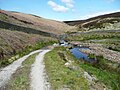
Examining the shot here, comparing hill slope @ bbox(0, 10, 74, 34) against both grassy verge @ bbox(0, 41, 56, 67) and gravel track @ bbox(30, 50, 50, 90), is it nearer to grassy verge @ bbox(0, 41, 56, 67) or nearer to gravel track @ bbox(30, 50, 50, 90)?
grassy verge @ bbox(0, 41, 56, 67)

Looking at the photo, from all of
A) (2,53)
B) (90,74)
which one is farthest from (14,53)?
(90,74)

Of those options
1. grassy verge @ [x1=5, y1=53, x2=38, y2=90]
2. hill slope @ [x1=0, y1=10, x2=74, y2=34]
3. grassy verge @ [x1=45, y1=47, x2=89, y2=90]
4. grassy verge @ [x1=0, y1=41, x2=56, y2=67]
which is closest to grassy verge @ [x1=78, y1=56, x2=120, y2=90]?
grassy verge @ [x1=45, y1=47, x2=89, y2=90]

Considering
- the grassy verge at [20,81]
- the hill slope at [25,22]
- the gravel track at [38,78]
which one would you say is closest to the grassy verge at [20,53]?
the gravel track at [38,78]

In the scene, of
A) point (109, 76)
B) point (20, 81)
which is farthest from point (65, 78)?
point (109, 76)

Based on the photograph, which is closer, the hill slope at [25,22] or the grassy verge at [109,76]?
the grassy verge at [109,76]

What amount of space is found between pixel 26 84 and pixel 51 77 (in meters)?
3.50

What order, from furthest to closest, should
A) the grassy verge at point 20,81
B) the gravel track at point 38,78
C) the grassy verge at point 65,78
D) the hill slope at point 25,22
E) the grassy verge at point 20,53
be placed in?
1. the hill slope at point 25,22
2. the grassy verge at point 20,53
3. the grassy verge at point 20,81
4. the grassy verge at point 65,78
5. the gravel track at point 38,78

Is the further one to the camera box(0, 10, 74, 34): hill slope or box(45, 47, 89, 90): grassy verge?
box(0, 10, 74, 34): hill slope

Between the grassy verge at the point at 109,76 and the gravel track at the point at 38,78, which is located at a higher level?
the gravel track at the point at 38,78

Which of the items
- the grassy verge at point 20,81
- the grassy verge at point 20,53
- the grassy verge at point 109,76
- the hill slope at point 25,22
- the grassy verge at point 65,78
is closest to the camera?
the grassy verge at point 65,78

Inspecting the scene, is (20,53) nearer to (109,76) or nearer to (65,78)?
(109,76)

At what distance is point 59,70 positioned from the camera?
3653 centimetres

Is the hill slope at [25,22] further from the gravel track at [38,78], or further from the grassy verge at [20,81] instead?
the grassy verge at [20,81]

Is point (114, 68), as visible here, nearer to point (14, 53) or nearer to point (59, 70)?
point (59, 70)
